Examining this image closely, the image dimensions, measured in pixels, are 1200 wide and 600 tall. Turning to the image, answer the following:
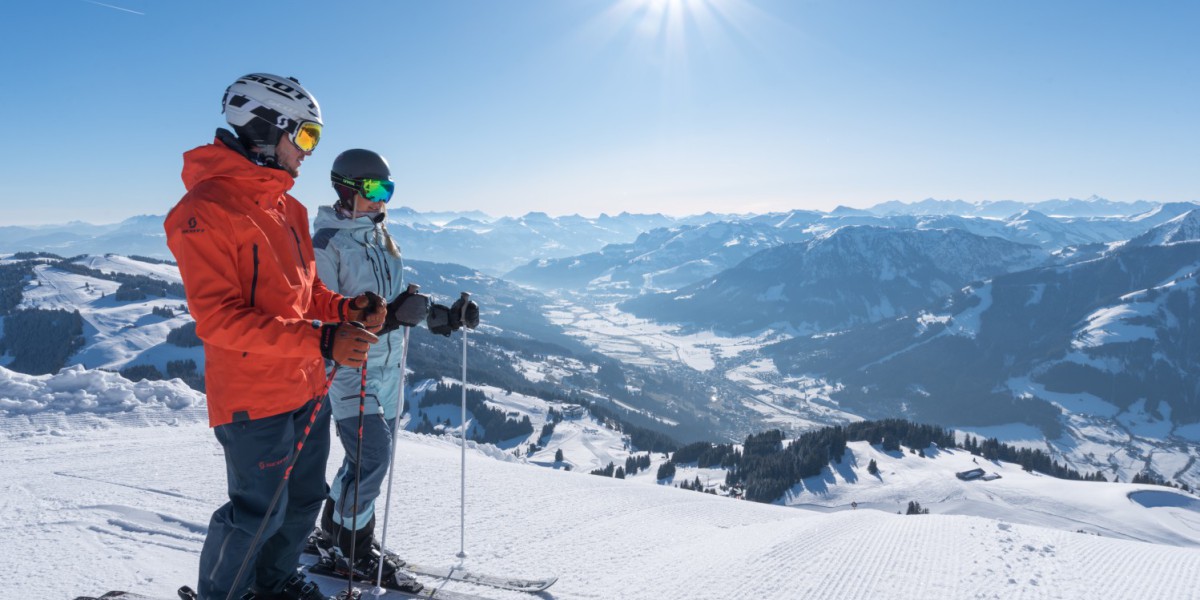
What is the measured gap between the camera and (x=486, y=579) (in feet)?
17.4

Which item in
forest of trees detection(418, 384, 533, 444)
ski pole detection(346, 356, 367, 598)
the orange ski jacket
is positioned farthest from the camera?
forest of trees detection(418, 384, 533, 444)

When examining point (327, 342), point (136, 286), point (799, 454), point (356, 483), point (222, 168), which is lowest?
point (799, 454)

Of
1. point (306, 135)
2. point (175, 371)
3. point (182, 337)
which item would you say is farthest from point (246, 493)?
point (182, 337)

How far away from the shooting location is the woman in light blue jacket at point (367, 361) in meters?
4.69

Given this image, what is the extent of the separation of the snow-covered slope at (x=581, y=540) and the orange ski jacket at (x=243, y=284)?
2.35 m

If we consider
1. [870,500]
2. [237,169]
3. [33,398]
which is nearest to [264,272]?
[237,169]

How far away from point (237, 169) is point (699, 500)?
961cm

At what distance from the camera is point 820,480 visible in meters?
80.2

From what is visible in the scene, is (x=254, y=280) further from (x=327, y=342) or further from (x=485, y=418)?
(x=485, y=418)

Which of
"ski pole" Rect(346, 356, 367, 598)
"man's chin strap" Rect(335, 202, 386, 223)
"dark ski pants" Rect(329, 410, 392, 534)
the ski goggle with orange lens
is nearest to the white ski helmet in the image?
the ski goggle with orange lens

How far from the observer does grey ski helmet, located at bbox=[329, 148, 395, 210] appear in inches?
191

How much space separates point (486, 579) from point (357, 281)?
298 cm

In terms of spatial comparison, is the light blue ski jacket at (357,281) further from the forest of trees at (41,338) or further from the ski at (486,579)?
the forest of trees at (41,338)

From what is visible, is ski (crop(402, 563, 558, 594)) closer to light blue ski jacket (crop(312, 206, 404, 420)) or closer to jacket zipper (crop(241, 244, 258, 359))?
light blue ski jacket (crop(312, 206, 404, 420))
